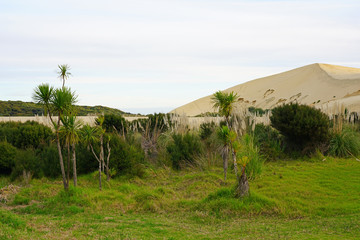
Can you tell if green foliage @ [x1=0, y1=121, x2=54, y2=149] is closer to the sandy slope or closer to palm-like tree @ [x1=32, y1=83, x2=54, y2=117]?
palm-like tree @ [x1=32, y1=83, x2=54, y2=117]

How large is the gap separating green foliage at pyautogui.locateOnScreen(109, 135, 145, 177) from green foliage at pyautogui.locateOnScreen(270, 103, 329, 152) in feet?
19.9

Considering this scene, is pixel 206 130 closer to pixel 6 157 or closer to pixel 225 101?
pixel 225 101

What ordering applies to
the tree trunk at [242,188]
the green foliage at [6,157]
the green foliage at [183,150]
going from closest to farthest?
the tree trunk at [242,188] < the green foliage at [6,157] < the green foliage at [183,150]

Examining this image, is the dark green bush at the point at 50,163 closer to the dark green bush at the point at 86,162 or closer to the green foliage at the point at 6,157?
the dark green bush at the point at 86,162

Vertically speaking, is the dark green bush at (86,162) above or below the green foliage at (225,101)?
below

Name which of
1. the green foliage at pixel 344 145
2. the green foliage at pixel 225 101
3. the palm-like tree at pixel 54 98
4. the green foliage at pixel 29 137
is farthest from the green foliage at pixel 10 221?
the green foliage at pixel 344 145

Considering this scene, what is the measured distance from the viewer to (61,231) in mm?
6723

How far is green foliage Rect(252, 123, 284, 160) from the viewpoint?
14.5 metres

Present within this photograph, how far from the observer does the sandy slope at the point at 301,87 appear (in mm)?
52250

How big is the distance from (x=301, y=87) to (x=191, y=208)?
57.8 m

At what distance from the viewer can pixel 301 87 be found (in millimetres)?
62719

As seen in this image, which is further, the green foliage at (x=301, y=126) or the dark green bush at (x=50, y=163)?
the green foliage at (x=301, y=126)

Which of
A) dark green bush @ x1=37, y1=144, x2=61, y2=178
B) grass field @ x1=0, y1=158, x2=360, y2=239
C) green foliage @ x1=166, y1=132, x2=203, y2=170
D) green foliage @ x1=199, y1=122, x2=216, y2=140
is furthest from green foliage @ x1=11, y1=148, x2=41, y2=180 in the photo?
green foliage @ x1=199, y1=122, x2=216, y2=140

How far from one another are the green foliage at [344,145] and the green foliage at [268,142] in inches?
78.0
